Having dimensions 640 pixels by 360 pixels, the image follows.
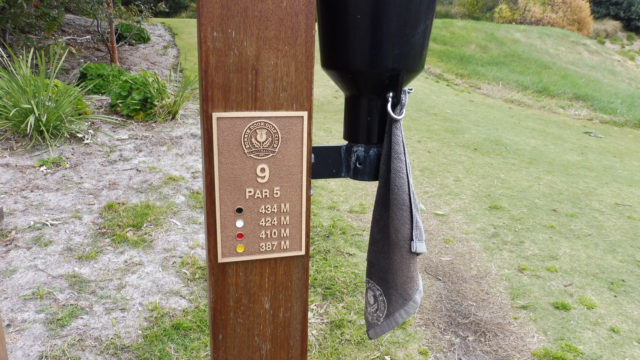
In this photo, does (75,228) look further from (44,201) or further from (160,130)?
(160,130)

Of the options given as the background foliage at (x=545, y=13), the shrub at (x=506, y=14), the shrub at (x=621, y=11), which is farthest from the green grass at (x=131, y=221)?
the shrub at (x=621, y=11)

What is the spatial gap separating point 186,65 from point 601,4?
65.5 feet

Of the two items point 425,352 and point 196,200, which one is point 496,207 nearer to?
point 425,352

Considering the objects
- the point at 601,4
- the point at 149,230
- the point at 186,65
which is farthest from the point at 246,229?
the point at 601,4

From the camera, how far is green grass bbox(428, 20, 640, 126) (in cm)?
898

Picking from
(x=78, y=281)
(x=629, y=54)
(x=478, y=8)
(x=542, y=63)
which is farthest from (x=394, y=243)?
(x=478, y=8)

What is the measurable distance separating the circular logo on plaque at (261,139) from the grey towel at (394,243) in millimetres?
308

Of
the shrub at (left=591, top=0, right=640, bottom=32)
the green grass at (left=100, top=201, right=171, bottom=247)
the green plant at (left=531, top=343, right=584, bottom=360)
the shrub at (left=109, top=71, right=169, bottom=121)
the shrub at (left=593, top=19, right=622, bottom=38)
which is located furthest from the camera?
the shrub at (left=591, top=0, right=640, bottom=32)

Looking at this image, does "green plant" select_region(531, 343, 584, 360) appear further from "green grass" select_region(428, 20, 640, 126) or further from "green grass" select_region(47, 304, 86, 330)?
"green grass" select_region(428, 20, 640, 126)

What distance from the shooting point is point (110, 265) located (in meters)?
2.42

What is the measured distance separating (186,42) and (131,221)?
719 cm

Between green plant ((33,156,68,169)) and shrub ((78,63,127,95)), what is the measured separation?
1726 mm

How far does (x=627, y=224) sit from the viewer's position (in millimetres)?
3334

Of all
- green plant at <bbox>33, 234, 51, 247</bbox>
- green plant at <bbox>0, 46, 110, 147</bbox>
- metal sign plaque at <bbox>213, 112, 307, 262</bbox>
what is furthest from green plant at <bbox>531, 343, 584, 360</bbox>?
green plant at <bbox>0, 46, 110, 147</bbox>
